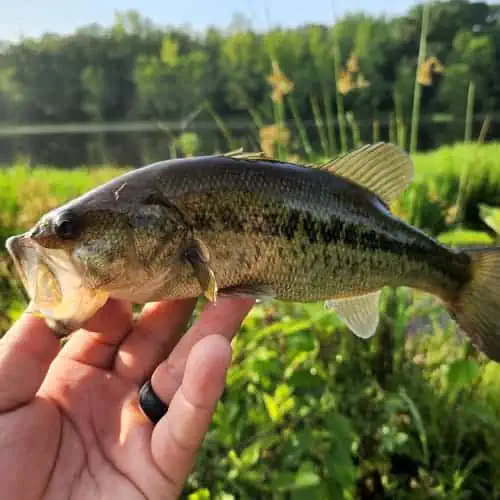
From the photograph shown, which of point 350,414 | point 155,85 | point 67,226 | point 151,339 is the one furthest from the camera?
point 155,85

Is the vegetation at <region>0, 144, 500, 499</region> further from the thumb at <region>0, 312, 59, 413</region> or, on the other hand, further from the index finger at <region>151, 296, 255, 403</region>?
the thumb at <region>0, 312, 59, 413</region>

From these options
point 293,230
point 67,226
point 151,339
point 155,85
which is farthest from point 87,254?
point 155,85

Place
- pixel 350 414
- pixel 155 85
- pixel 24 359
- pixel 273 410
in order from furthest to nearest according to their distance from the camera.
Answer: pixel 155 85 < pixel 350 414 < pixel 273 410 < pixel 24 359

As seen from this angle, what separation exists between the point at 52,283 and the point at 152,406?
48cm

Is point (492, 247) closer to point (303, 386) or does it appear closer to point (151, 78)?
point (303, 386)

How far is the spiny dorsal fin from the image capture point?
1837mm

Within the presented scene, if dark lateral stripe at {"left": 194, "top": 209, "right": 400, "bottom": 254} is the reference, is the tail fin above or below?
below

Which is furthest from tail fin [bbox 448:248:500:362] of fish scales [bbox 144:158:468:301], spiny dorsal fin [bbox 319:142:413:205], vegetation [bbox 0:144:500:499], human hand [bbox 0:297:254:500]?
human hand [bbox 0:297:254:500]

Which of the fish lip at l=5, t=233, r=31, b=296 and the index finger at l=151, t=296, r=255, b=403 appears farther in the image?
the index finger at l=151, t=296, r=255, b=403

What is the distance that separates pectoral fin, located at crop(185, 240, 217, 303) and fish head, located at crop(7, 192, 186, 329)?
0.17 feet

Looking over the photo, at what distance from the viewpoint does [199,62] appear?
39750mm

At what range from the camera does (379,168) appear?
6.19ft

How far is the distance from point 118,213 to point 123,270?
0.55 feet

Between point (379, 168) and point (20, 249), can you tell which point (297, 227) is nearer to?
point (379, 168)
